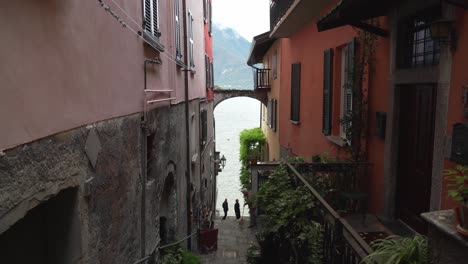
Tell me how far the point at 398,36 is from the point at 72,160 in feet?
15.9

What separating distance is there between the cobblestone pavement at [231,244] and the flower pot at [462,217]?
650cm

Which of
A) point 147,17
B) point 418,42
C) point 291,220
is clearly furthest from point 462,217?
point 147,17

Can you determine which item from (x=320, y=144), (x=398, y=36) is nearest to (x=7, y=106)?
(x=398, y=36)

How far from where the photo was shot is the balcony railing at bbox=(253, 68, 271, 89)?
72.3 feet

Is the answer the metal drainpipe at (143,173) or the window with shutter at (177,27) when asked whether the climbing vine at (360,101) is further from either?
the window with shutter at (177,27)

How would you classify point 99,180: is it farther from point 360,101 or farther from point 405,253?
point 360,101

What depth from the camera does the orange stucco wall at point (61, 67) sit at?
2100 millimetres

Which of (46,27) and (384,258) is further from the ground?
(46,27)

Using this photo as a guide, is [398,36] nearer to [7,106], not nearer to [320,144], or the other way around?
[320,144]

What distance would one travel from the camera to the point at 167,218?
323 inches

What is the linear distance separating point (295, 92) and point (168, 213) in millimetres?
6403

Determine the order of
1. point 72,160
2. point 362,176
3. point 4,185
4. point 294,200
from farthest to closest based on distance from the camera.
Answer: point 362,176
point 294,200
point 72,160
point 4,185

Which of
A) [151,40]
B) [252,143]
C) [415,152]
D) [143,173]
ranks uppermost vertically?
[151,40]

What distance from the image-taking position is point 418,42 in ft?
17.3
